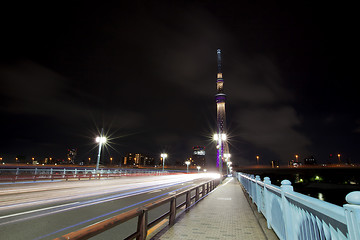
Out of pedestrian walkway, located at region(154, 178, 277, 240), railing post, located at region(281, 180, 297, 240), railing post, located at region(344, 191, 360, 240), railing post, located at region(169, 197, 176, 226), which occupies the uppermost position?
railing post, located at region(344, 191, 360, 240)

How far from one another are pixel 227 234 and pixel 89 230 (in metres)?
3.98

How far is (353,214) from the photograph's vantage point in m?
1.45

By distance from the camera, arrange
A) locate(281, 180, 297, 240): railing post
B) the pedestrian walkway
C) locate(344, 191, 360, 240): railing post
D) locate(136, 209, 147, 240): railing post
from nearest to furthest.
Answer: locate(344, 191, 360, 240): railing post < locate(281, 180, 297, 240): railing post < locate(136, 209, 147, 240): railing post < the pedestrian walkway

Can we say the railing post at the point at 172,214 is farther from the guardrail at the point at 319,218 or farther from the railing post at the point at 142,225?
the guardrail at the point at 319,218

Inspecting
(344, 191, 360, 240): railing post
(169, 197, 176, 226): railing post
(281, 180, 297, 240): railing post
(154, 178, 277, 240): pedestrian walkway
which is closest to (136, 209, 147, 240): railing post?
(154, 178, 277, 240): pedestrian walkway

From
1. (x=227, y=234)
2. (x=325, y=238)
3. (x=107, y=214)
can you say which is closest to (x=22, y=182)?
(x=107, y=214)

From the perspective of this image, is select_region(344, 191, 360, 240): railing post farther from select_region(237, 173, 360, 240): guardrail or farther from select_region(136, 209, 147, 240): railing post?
select_region(136, 209, 147, 240): railing post

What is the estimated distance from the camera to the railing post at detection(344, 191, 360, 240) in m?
1.42

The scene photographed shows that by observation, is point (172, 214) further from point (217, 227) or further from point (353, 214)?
point (353, 214)

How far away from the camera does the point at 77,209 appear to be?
360 inches

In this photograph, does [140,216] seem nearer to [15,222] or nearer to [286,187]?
[286,187]

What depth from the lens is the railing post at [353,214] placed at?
142 centimetres

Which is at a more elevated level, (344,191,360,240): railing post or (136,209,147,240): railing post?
(344,191,360,240): railing post

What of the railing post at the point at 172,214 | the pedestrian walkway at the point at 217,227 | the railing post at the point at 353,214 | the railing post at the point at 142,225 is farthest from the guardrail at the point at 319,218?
the railing post at the point at 172,214
